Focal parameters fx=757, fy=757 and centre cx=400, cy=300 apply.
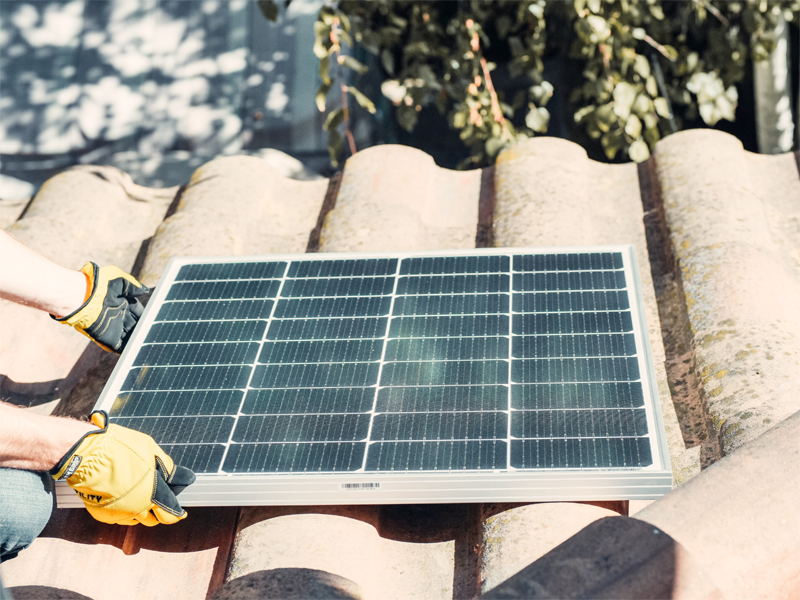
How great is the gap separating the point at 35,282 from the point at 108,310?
31 cm

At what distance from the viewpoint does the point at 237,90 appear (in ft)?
25.9

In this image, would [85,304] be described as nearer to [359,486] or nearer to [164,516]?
[164,516]

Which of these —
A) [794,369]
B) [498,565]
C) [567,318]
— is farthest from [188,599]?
[794,369]

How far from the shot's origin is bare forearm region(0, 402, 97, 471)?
2.38 metres

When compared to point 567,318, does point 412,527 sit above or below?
below

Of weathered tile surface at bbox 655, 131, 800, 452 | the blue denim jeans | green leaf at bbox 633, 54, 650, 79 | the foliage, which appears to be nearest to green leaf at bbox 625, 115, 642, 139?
the foliage

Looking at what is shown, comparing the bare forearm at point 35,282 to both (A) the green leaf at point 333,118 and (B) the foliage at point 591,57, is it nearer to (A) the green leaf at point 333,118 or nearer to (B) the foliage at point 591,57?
(A) the green leaf at point 333,118

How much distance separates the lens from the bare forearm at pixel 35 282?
123 inches

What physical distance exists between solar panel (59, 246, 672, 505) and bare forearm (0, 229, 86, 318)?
0.36m

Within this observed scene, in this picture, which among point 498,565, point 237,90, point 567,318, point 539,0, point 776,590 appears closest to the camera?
point 776,590

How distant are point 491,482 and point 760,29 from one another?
4950mm

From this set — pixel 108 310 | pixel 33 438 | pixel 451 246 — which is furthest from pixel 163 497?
pixel 451 246

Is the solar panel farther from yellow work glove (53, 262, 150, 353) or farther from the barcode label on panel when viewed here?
yellow work glove (53, 262, 150, 353)

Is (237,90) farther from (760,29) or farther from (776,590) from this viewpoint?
(776,590)
